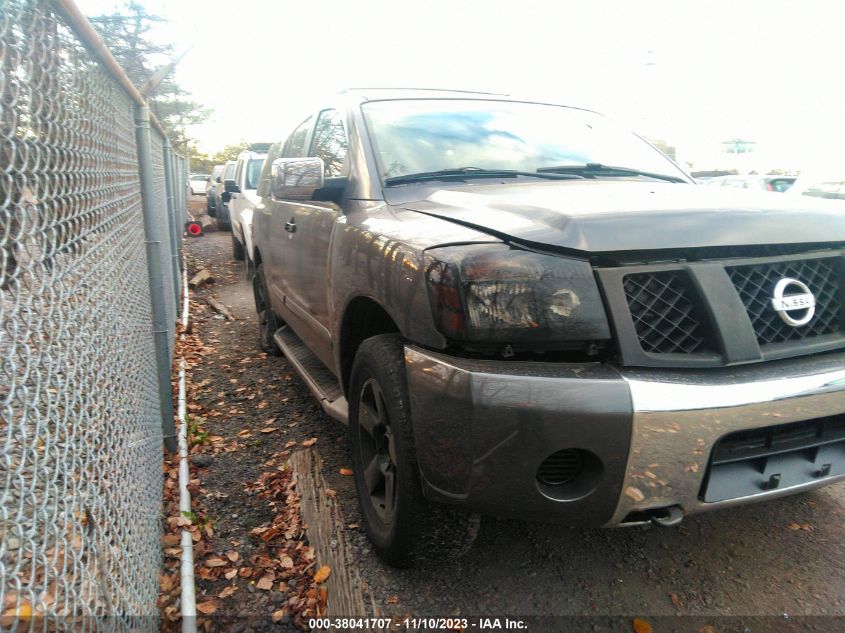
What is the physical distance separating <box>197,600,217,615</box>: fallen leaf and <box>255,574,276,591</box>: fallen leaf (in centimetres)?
18


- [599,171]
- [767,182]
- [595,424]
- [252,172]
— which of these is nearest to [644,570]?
[595,424]

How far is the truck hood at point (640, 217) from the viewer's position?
1971mm

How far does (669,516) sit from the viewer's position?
1.94 meters

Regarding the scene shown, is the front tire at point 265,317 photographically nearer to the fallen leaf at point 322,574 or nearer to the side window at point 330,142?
the side window at point 330,142

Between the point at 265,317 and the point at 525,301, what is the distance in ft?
13.3

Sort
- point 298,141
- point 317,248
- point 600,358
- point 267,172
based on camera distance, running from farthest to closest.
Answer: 1. point 267,172
2. point 298,141
3. point 317,248
4. point 600,358

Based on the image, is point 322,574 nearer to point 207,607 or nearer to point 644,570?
point 207,607

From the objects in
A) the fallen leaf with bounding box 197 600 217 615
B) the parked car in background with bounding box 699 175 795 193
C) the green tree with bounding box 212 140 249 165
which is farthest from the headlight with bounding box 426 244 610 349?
the green tree with bounding box 212 140 249 165

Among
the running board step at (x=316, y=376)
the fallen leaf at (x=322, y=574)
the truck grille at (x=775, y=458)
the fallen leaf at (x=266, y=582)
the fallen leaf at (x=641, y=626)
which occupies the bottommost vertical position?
the fallen leaf at (x=266, y=582)

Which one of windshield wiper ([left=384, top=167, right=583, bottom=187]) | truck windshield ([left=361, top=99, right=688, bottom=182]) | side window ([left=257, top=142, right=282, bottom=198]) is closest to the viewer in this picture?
windshield wiper ([left=384, top=167, right=583, bottom=187])

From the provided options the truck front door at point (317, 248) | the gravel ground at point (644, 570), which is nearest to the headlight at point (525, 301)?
the gravel ground at point (644, 570)

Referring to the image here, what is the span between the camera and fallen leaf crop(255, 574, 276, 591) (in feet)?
Result: 8.20

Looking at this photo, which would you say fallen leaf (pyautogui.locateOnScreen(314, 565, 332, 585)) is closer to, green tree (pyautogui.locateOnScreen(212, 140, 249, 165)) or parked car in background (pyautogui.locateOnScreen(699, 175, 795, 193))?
parked car in background (pyautogui.locateOnScreen(699, 175, 795, 193))

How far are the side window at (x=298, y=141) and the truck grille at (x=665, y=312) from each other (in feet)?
9.73
